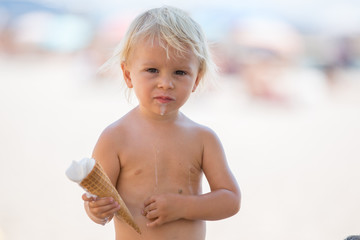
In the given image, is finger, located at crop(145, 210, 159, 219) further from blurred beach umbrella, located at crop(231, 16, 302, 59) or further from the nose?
blurred beach umbrella, located at crop(231, 16, 302, 59)

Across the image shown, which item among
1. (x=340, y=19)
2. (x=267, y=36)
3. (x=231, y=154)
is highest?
(x=340, y=19)

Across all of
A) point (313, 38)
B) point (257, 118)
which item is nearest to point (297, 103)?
point (257, 118)

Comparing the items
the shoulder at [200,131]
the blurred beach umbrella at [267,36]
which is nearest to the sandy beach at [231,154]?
the shoulder at [200,131]

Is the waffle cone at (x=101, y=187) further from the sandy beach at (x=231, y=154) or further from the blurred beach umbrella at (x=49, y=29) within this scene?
the blurred beach umbrella at (x=49, y=29)

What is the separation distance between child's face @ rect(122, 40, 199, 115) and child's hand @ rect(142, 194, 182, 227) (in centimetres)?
25

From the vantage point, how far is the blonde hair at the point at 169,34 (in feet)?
4.84

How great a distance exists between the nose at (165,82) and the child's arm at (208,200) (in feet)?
0.75

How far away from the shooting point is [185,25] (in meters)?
1.53

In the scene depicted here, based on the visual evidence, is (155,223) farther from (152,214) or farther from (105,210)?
(105,210)

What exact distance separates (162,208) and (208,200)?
14cm

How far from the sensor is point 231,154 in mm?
4859

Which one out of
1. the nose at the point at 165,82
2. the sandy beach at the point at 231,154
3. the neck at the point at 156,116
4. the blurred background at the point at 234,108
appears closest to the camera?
the nose at the point at 165,82

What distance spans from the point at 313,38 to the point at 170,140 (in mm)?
7325

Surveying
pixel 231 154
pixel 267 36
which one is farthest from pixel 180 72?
pixel 267 36
